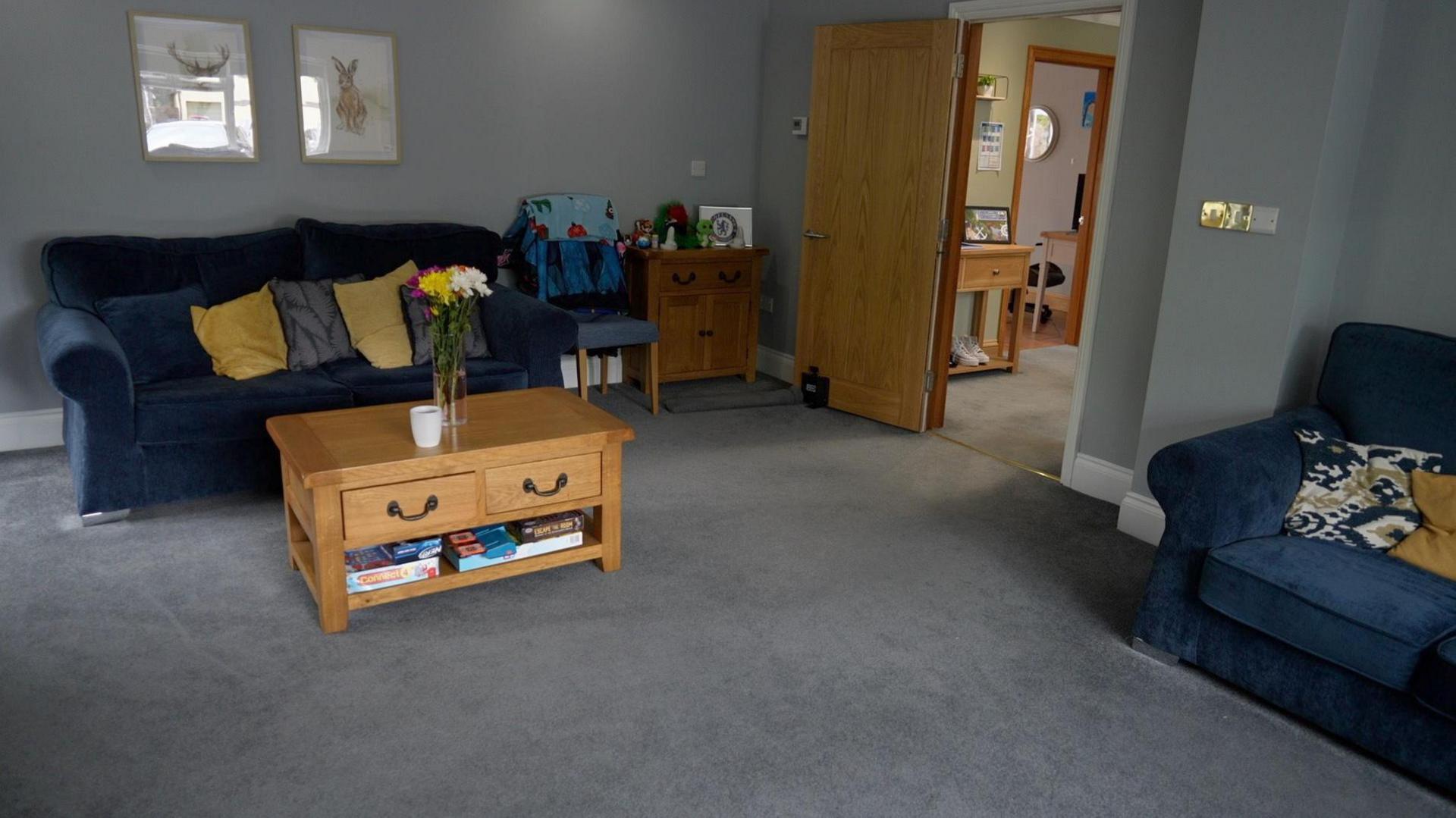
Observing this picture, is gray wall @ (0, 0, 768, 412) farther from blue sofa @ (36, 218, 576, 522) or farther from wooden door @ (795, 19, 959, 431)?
wooden door @ (795, 19, 959, 431)

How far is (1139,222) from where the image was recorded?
3838 millimetres

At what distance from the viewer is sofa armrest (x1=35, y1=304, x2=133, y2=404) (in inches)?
128

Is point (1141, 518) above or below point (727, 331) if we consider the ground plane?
below

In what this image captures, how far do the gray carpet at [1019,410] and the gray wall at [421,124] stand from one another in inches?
72.0

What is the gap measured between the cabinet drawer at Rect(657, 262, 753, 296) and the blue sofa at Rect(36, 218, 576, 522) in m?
0.97

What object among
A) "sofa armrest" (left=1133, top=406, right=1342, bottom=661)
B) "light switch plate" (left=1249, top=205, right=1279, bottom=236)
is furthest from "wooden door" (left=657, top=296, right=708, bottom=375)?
"sofa armrest" (left=1133, top=406, right=1342, bottom=661)

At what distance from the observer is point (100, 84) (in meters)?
4.10

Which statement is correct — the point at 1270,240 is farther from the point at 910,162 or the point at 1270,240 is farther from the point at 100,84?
the point at 100,84

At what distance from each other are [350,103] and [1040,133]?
6.45m

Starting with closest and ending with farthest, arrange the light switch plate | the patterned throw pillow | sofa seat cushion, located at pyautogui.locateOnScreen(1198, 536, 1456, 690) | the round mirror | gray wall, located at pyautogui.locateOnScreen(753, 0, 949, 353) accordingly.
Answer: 1. sofa seat cushion, located at pyautogui.locateOnScreen(1198, 536, 1456, 690)
2. the patterned throw pillow
3. the light switch plate
4. gray wall, located at pyautogui.locateOnScreen(753, 0, 949, 353)
5. the round mirror

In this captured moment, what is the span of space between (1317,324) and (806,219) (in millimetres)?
2642

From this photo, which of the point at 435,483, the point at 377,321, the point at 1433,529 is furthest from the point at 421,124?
the point at 1433,529

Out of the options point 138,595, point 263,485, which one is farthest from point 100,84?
point 138,595

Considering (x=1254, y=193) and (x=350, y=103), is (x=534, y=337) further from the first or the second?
(x=1254, y=193)
